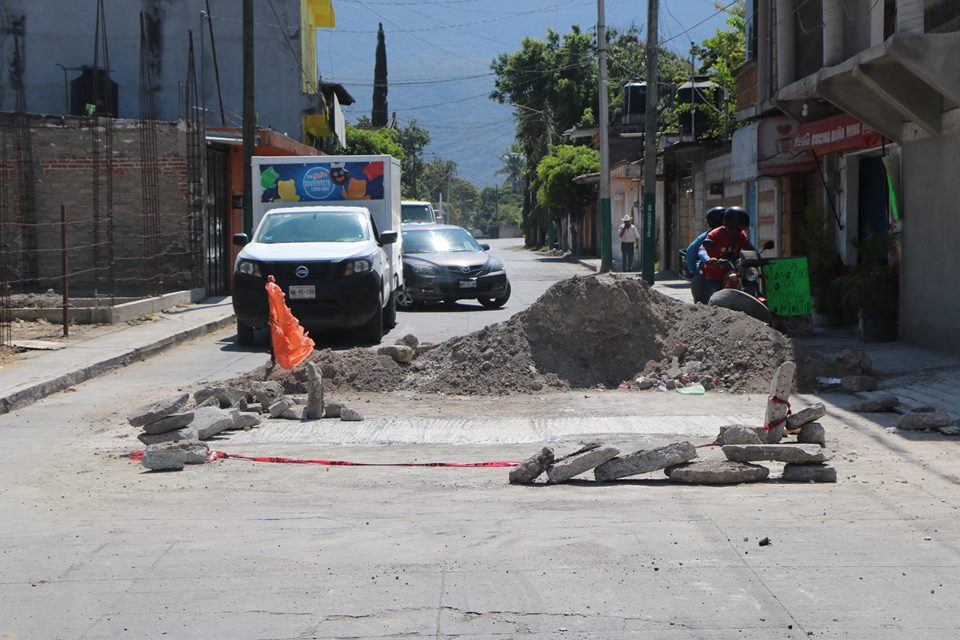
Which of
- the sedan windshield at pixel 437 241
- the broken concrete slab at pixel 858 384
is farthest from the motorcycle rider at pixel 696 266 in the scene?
the sedan windshield at pixel 437 241

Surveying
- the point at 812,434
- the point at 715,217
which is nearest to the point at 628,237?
the point at 715,217

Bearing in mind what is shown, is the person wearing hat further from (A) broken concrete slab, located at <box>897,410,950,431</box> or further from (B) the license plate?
(A) broken concrete slab, located at <box>897,410,950,431</box>

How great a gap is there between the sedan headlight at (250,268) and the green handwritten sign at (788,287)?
6617mm

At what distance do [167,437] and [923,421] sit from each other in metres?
5.64

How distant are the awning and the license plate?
23.1ft

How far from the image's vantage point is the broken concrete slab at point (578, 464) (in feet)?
24.3

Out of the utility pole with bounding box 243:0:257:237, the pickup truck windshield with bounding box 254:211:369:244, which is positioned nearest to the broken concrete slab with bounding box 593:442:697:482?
the pickup truck windshield with bounding box 254:211:369:244

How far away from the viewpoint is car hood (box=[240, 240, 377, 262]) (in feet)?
51.9

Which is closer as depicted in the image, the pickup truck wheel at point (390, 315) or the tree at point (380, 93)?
the pickup truck wheel at point (390, 315)

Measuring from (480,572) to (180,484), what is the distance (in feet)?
9.30

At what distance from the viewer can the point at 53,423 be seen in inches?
404

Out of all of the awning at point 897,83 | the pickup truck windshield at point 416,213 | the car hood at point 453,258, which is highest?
the awning at point 897,83

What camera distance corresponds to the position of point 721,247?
15.1 meters

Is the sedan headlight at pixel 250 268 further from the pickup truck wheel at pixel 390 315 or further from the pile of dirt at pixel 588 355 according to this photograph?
the pile of dirt at pixel 588 355
